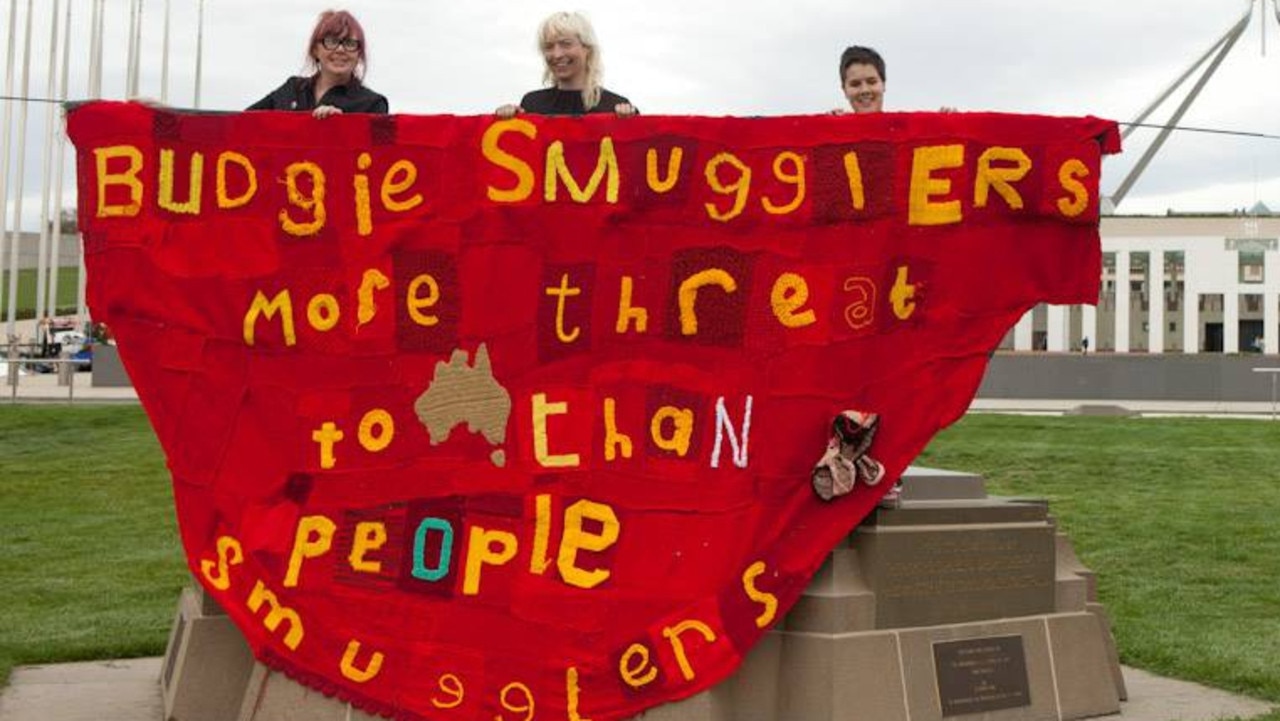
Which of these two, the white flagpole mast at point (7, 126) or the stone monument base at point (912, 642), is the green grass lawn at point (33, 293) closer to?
the white flagpole mast at point (7, 126)

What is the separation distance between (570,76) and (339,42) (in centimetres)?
80

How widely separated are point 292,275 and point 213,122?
0.62 meters

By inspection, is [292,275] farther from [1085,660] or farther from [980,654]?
[1085,660]

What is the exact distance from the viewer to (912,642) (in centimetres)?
584

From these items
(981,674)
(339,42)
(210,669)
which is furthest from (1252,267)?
(210,669)

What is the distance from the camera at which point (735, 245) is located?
19.4ft

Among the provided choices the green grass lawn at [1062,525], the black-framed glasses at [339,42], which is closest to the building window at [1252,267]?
the green grass lawn at [1062,525]

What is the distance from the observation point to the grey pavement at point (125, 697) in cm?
639

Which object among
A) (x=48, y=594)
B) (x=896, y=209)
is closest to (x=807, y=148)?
(x=896, y=209)

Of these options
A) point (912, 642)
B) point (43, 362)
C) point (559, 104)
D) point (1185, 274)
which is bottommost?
point (912, 642)

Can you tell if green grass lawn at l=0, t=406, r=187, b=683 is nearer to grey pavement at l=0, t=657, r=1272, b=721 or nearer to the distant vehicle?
grey pavement at l=0, t=657, r=1272, b=721

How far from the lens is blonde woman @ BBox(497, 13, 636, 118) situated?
225 inches

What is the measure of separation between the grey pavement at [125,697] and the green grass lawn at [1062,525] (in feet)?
0.71

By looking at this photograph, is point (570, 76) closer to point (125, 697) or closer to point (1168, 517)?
point (125, 697)
